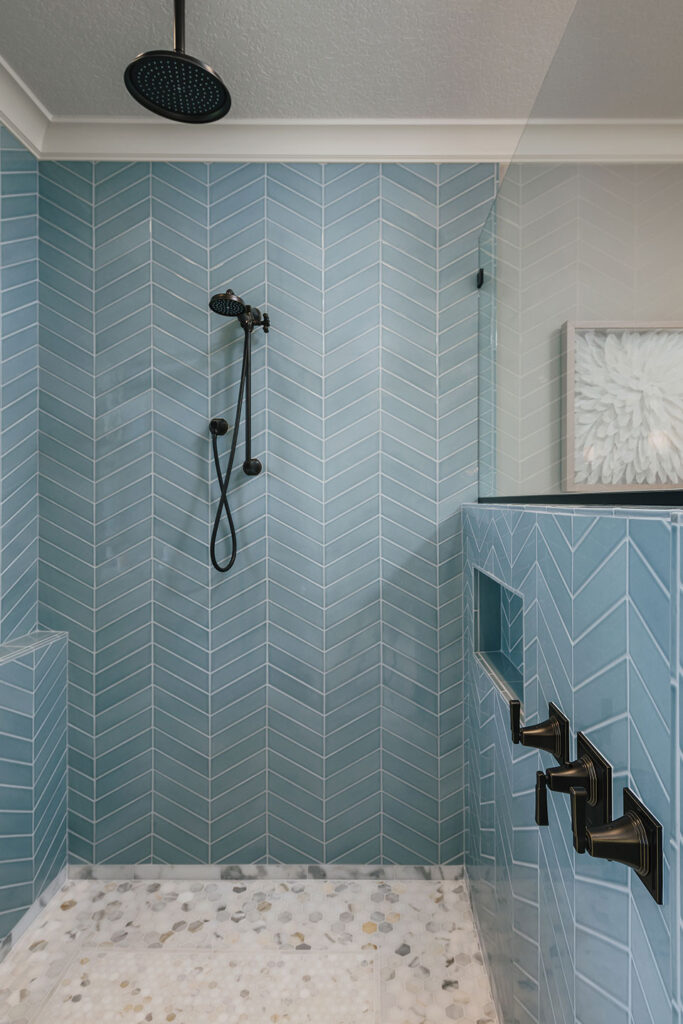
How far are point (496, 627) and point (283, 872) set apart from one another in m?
1.12

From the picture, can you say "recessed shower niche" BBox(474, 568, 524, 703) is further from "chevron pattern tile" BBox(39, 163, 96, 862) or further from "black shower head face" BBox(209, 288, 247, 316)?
"chevron pattern tile" BBox(39, 163, 96, 862)

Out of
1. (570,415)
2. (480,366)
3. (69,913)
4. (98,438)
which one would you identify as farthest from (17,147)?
(69,913)

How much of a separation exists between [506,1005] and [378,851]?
707 mm

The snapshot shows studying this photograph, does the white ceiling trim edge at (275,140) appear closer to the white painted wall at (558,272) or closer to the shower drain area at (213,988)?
the white painted wall at (558,272)

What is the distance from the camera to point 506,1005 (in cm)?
135

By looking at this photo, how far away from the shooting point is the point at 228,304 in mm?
1781

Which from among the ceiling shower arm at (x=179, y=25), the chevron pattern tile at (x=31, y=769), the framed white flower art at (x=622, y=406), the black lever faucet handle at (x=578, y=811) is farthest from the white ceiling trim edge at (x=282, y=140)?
the black lever faucet handle at (x=578, y=811)

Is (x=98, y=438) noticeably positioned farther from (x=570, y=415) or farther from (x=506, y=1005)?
(x=506, y=1005)

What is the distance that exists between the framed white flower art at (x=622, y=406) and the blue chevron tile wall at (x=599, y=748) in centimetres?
9

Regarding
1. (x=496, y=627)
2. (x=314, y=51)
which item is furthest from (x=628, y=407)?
(x=314, y=51)

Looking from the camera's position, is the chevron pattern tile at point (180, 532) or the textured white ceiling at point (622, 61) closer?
the textured white ceiling at point (622, 61)

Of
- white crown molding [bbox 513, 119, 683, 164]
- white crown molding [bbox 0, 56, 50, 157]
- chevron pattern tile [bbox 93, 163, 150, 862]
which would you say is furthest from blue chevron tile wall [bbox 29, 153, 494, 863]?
white crown molding [bbox 513, 119, 683, 164]

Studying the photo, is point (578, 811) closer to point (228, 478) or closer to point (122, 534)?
point (228, 478)

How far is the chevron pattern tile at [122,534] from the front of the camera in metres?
2.00
